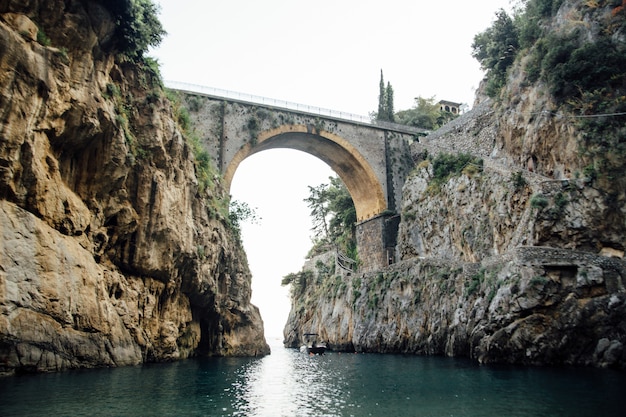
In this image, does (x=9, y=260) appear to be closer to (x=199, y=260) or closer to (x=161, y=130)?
(x=161, y=130)

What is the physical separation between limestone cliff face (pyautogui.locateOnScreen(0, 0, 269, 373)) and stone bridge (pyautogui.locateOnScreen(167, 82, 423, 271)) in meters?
8.73

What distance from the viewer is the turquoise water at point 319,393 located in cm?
966

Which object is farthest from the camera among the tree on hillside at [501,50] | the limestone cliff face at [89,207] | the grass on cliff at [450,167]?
the tree on hillside at [501,50]

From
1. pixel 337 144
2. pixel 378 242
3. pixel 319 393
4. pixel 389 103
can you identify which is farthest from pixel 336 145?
pixel 319 393

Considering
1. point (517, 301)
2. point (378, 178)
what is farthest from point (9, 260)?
point (378, 178)

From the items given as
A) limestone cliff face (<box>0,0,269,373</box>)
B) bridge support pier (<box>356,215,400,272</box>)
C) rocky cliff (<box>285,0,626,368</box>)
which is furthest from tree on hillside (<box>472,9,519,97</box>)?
limestone cliff face (<box>0,0,269,373</box>)

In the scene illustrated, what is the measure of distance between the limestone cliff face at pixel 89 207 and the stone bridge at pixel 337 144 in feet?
28.6

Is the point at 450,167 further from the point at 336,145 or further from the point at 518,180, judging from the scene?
the point at 518,180

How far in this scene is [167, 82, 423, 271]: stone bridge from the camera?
3225cm

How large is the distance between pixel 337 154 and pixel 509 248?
54.7ft

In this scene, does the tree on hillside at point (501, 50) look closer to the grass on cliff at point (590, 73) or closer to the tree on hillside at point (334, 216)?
the grass on cliff at point (590, 73)

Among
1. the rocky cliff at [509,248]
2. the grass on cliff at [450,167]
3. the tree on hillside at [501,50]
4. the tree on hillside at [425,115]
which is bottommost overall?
the rocky cliff at [509,248]

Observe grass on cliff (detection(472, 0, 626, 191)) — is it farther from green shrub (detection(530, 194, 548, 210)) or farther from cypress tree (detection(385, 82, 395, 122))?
cypress tree (detection(385, 82, 395, 122))

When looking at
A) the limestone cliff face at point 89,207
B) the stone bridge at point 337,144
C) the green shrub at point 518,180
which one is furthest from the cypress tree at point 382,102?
the limestone cliff face at point 89,207
